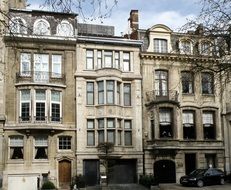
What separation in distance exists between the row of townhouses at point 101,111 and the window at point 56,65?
80mm

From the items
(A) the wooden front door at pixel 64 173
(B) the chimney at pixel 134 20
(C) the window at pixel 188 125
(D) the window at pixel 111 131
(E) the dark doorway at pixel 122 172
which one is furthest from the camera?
(B) the chimney at pixel 134 20

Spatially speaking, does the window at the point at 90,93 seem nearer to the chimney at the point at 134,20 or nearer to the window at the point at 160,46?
the window at the point at 160,46

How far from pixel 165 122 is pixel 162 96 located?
2200 millimetres

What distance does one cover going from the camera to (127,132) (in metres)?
37.6

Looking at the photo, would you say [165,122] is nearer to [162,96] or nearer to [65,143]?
[162,96]

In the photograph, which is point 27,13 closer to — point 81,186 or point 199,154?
point 81,186

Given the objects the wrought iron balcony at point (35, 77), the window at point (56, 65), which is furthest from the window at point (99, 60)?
the wrought iron balcony at point (35, 77)

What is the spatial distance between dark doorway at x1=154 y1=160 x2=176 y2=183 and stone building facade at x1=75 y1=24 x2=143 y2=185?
5.07 feet

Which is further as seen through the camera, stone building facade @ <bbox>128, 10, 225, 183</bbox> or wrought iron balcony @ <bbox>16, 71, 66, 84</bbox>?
stone building facade @ <bbox>128, 10, 225, 183</bbox>

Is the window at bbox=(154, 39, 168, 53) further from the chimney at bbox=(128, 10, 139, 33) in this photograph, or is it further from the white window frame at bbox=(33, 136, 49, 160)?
the white window frame at bbox=(33, 136, 49, 160)

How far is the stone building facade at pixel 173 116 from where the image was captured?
122 ft

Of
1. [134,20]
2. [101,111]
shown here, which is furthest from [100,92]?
[134,20]

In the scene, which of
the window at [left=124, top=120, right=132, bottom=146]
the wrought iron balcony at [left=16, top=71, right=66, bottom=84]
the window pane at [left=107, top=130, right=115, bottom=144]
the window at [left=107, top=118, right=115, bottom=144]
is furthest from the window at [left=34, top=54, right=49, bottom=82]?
the window at [left=124, top=120, right=132, bottom=146]

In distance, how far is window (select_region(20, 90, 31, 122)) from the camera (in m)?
35.0
